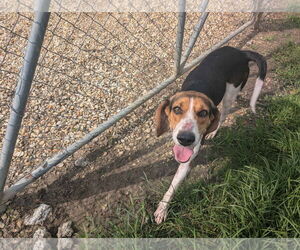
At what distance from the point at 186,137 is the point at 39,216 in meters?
1.39

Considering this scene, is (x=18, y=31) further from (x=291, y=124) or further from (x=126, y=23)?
(x=291, y=124)

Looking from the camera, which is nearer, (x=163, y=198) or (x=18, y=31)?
(x=163, y=198)

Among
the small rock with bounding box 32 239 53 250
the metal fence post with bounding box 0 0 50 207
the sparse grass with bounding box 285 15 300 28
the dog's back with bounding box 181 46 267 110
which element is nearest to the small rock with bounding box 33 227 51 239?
the small rock with bounding box 32 239 53 250

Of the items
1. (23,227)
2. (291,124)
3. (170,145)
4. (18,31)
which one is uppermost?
(18,31)

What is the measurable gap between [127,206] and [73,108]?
1.39 meters

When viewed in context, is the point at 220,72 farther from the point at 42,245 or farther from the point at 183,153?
the point at 42,245

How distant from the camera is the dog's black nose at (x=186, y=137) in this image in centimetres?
212

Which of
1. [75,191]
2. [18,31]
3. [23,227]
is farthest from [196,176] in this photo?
[18,31]

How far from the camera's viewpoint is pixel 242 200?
7.27 feet

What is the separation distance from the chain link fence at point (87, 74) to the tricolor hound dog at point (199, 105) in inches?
19.2

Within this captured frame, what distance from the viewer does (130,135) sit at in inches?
126

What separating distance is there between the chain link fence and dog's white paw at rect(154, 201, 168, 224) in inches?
34.8

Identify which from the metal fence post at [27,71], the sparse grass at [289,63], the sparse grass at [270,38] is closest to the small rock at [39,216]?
the metal fence post at [27,71]

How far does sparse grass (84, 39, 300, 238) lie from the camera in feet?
6.93
